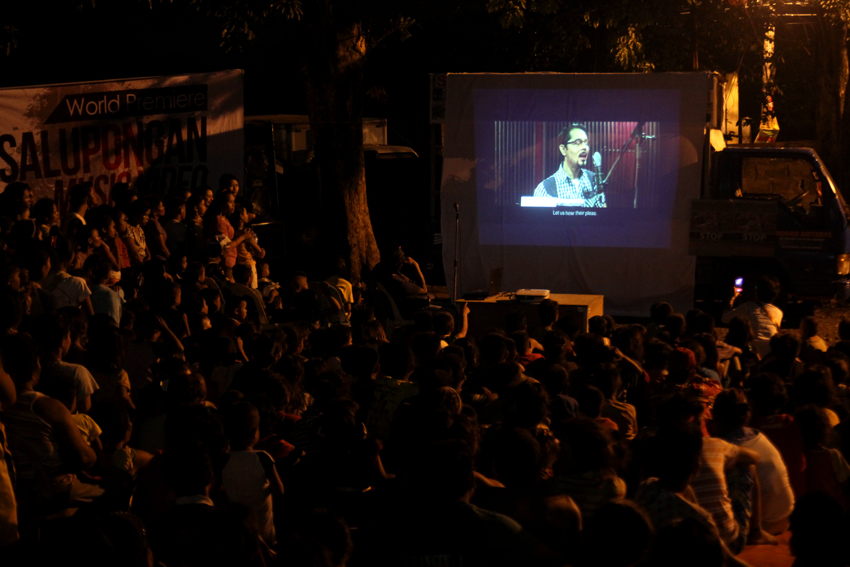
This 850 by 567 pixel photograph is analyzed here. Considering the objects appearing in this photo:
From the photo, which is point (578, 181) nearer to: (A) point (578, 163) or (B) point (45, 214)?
(A) point (578, 163)

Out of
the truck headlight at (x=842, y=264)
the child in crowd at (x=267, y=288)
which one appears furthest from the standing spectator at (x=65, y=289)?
the truck headlight at (x=842, y=264)

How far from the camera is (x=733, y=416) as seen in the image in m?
4.59

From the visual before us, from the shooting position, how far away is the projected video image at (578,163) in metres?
11.7

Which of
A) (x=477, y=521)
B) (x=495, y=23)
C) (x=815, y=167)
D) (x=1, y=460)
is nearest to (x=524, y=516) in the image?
→ (x=477, y=521)

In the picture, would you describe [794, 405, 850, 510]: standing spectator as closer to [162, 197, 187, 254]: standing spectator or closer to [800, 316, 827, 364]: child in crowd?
[800, 316, 827, 364]: child in crowd

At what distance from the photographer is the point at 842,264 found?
Result: 10992 mm

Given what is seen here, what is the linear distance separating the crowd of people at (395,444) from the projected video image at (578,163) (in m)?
4.60

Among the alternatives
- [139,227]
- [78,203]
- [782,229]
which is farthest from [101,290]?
[782,229]

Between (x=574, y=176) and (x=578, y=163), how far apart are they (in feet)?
0.54

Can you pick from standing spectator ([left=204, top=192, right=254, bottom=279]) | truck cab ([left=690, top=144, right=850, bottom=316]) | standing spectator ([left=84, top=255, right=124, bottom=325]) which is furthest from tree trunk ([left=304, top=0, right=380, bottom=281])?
standing spectator ([left=84, top=255, right=124, bottom=325])

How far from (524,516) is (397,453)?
102cm

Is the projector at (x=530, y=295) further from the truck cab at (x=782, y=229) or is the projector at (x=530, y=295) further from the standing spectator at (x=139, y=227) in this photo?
the standing spectator at (x=139, y=227)

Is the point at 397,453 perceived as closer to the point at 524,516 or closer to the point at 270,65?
the point at 524,516

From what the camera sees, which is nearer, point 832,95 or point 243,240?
A: point 243,240
